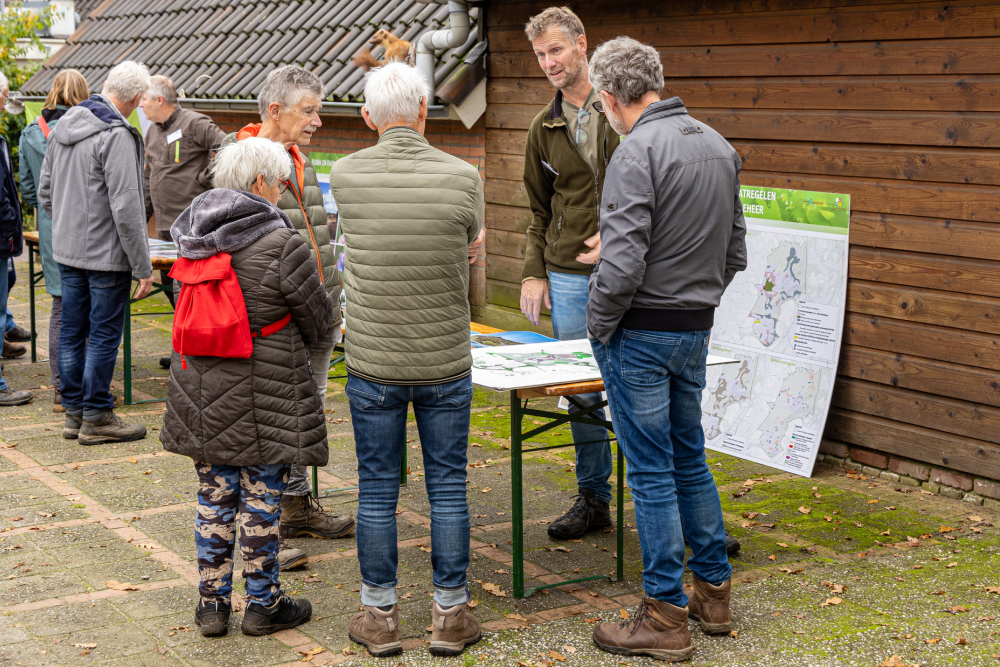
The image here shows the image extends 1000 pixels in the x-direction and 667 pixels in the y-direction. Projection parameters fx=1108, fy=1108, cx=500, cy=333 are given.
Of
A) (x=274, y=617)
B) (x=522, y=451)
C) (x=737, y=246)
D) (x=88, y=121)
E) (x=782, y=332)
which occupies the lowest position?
(x=274, y=617)

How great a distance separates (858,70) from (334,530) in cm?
375

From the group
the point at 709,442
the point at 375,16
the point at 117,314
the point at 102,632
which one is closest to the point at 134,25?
the point at 375,16

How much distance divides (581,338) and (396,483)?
163 centimetres

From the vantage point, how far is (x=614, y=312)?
13.1 ft

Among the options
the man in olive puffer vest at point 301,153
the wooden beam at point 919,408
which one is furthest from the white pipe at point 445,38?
the wooden beam at point 919,408

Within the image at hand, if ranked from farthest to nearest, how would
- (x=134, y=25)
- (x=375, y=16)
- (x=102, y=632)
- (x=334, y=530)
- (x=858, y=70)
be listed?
(x=134, y=25)
(x=375, y=16)
(x=858, y=70)
(x=334, y=530)
(x=102, y=632)

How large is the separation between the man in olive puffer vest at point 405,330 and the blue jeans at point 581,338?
4.11ft

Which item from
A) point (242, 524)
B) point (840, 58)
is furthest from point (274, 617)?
point (840, 58)

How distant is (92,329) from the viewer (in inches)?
281

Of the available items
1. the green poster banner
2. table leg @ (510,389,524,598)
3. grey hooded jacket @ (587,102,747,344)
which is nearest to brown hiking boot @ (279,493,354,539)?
table leg @ (510,389,524,598)

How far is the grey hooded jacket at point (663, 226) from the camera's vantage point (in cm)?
391

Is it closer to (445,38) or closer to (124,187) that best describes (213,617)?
(124,187)

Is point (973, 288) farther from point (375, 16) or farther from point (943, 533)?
point (375, 16)

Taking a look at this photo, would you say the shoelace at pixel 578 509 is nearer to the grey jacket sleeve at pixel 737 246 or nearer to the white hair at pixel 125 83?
the grey jacket sleeve at pixel 737 246
